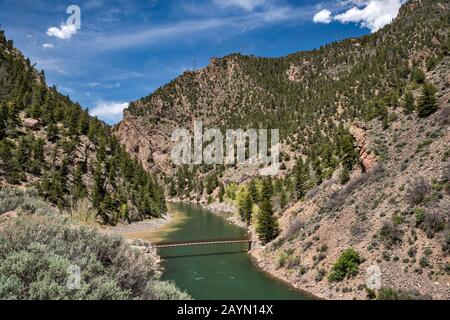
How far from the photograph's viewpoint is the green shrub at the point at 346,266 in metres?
30.0

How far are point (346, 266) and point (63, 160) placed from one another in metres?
57.8

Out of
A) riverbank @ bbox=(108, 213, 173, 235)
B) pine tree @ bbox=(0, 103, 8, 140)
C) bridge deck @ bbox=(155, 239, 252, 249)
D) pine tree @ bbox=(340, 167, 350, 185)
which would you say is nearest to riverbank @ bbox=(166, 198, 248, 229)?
riverbank @ bbox=(108, 213, 173, 235)

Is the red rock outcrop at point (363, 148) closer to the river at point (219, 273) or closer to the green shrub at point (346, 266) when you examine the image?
the green shrub at point (346, 266)

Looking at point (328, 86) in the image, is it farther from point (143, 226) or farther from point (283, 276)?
point (283, 276)

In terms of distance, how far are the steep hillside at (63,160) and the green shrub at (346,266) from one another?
4495 cm

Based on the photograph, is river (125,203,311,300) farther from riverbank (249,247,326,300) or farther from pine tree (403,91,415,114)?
pine tree (403,91,415,114)

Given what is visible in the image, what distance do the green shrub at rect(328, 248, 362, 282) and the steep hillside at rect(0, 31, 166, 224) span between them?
44.9 meters

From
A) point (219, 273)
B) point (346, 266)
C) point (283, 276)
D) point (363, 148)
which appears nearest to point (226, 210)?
point (363, 148)

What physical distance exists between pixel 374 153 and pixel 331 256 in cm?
1598

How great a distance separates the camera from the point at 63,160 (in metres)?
69.8

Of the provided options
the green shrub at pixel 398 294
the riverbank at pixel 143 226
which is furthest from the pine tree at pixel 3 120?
the green shrub at pixel 398 294

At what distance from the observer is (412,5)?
533ft

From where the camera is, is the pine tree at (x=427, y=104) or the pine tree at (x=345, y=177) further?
the pine tree at (x=345, y=177)

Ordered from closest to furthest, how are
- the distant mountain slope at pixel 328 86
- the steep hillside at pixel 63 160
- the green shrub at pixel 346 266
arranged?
1. the green shrub at pixel 346 266
2. the steep hillside at pixel 63 160
3. the distant mountain slope at pixel 328 86
